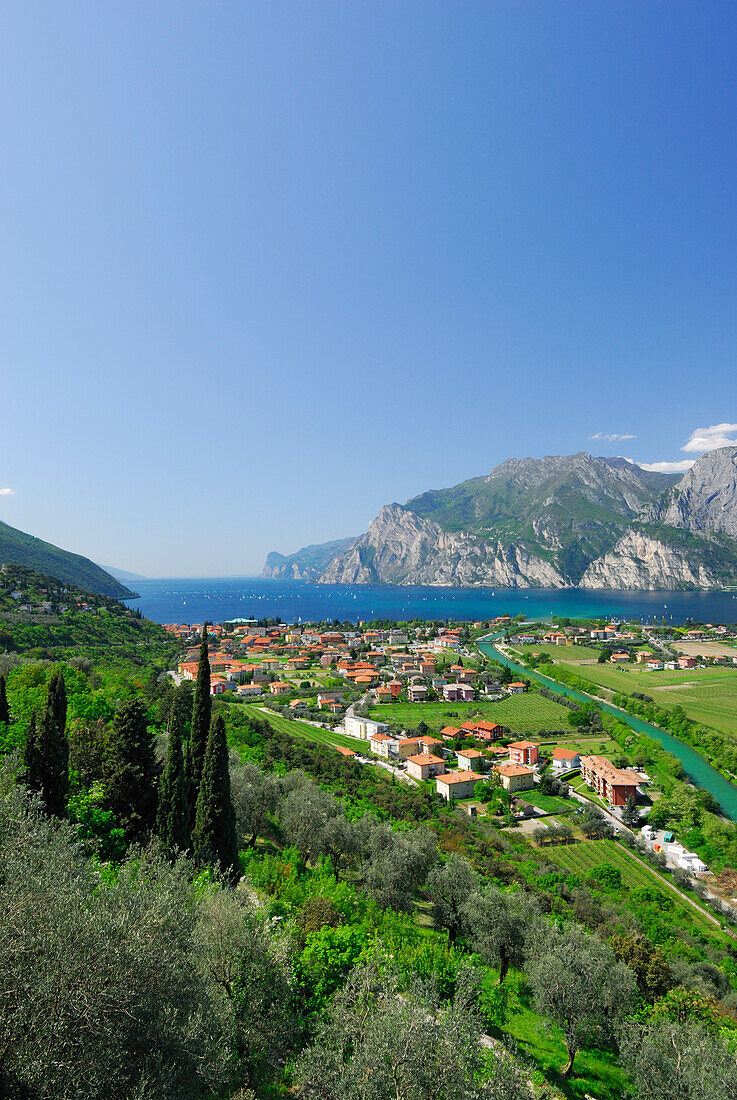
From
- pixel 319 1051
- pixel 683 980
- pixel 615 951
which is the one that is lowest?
pixel 683 980

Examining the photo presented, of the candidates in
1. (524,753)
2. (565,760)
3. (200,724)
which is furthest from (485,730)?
(200,724)

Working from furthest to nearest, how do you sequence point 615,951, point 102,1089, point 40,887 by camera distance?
point 615,951, point 40,887, point 102,1089

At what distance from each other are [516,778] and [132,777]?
32.4 metres

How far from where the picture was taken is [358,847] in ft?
69.3

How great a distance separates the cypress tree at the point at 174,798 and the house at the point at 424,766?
29378mm

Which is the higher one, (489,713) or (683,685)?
(683,685)

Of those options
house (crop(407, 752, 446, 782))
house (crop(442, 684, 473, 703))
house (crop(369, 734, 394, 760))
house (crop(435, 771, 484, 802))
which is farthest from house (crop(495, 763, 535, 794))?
house (crop(442, 684, 473, 703))

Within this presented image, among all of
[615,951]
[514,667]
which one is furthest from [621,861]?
[514,667]

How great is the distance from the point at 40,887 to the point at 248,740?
33746mm

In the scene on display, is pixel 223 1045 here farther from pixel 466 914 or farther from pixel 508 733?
pixel 508 733

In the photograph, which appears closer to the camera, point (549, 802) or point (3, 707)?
point (3, 707)

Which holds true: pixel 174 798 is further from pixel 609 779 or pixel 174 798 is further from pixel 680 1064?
pixel 609 779

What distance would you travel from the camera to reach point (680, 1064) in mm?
10906

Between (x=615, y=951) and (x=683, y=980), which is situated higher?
(x=615, y=951)
